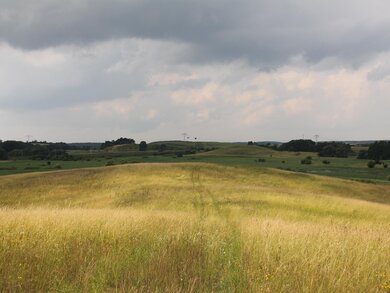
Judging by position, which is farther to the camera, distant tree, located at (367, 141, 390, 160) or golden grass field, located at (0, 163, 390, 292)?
distant tree, located at (367, 141, 390, 160)

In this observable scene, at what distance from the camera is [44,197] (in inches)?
1642

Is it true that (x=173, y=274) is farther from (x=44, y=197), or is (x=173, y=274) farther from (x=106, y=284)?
(x=44, y=197)

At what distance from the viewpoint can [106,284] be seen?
260 inches

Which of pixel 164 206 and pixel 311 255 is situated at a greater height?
pixel 311 255

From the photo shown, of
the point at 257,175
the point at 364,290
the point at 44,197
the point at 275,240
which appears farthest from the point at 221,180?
the point at 364,290

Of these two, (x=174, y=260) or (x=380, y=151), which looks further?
(x=380, y=151)

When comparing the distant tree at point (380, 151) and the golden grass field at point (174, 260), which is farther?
the distant tree at point (380, 151)

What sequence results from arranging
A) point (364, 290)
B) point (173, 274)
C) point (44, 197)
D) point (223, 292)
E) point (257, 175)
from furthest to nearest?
point (257, 175)
point (44, 197)
point (173, 274)
point (364, 290)
point (223, 292)

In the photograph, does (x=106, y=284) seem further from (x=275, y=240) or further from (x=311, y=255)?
(x=275, y=240)

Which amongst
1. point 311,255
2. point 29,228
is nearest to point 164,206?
point 29,228

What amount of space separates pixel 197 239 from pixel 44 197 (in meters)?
35.6

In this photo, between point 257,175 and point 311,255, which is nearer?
point 311,255

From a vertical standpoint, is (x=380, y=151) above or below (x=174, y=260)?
above

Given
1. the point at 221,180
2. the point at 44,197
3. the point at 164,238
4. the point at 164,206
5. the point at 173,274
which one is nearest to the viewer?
the point at 173,274
